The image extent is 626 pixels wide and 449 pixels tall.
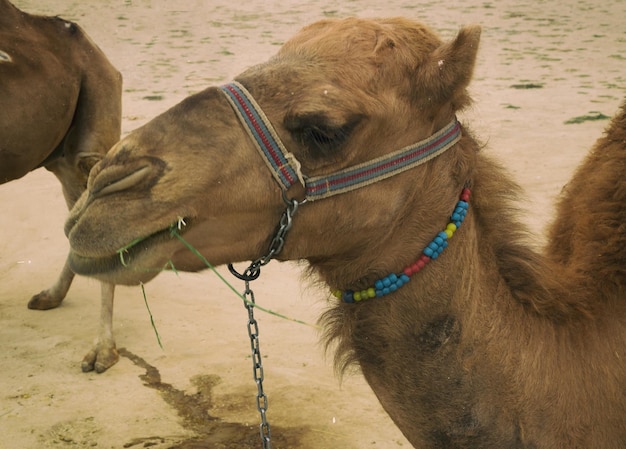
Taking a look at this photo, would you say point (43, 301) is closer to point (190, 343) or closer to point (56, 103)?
point (190, 343)

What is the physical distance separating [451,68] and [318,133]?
17.0 inches

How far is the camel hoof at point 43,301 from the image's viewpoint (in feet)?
19.2

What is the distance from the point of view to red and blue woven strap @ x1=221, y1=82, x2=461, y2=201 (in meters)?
2.38

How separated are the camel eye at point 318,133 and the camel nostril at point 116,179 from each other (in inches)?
16.7

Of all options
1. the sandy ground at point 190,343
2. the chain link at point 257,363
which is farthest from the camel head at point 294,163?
the sandy ground at point 190,343

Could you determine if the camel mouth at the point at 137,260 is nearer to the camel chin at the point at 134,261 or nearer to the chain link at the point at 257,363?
the camel chin at the point at 134,261

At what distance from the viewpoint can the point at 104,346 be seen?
5.12 metres

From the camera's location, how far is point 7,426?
4.43 metres

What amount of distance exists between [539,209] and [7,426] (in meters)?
4.53

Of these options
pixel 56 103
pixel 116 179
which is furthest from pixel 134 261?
pixel 56 103

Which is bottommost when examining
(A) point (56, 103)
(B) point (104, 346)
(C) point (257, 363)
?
(B) point (104, 346)

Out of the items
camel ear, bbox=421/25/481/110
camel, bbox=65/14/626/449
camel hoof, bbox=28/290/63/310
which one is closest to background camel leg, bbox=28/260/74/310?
camel hoof, bbox=28/290/63/310

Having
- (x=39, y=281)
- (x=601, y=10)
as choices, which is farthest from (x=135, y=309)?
(x=601, y=10)

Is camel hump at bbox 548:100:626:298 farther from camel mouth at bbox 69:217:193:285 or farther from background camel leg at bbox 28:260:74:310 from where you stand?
background camel leg at bbox 28:260:74:310
